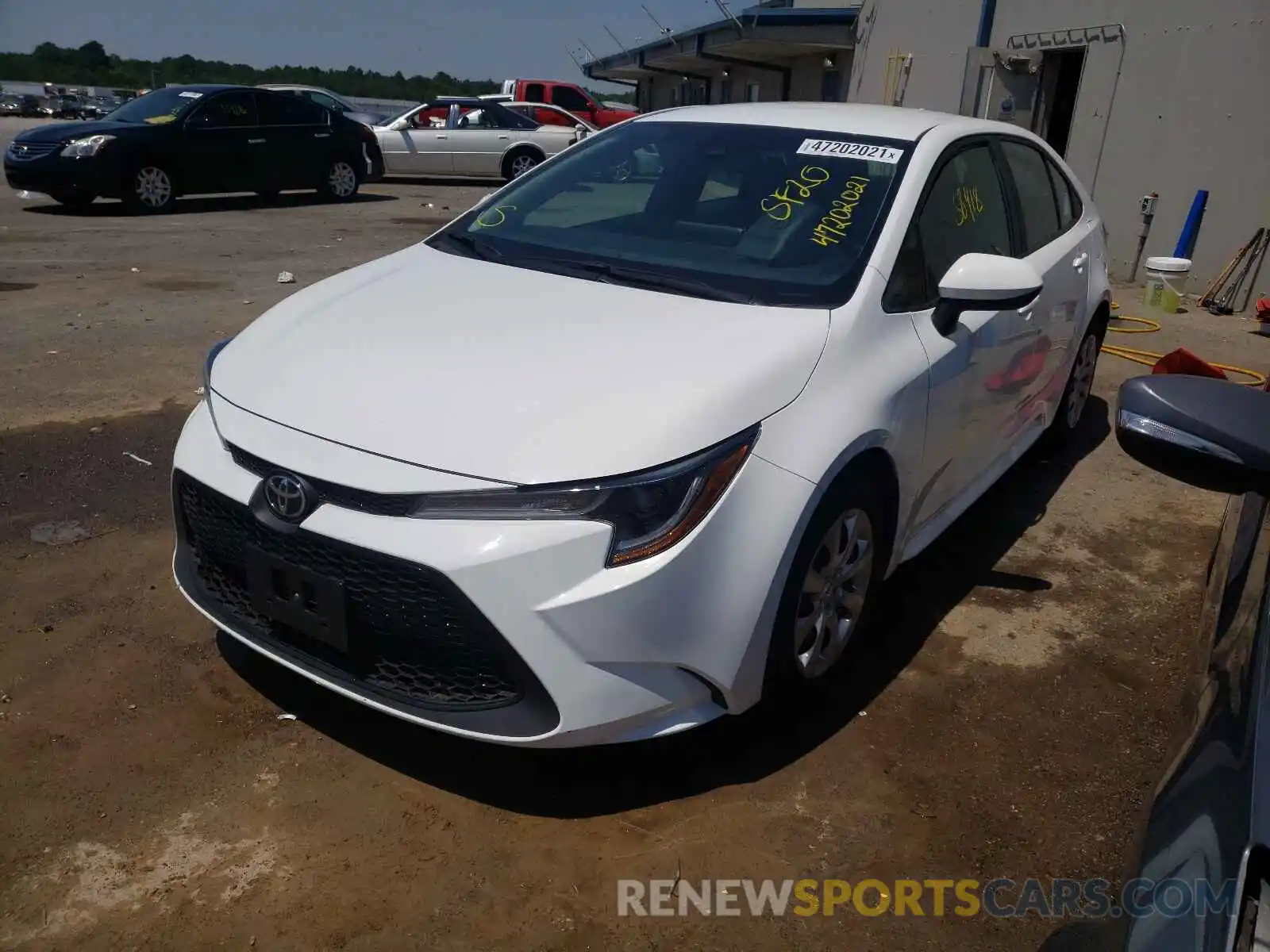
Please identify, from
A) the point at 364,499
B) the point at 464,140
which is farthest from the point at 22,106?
the point at 364,499

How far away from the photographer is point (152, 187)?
12.1 m

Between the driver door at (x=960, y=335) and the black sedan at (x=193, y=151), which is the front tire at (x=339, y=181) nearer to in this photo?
the black sedan at (x=193, y=151)

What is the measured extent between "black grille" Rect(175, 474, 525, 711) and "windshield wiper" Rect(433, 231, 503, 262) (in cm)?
126

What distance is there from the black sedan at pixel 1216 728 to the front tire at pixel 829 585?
0.88m

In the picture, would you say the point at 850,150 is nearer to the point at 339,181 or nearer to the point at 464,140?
the point at 339,181

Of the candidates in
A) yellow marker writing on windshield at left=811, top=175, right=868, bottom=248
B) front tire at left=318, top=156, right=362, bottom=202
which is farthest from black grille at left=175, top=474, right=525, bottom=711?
front tire at left=318, top=156, right=362, bottom=202

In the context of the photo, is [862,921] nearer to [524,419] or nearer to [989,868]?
[989,868]

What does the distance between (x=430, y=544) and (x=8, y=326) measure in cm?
571

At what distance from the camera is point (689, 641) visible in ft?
7.44

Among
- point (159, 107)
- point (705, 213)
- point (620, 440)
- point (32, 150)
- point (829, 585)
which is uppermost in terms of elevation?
point (705, 213)

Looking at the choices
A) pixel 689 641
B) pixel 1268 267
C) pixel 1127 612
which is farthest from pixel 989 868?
pixel 1268 267

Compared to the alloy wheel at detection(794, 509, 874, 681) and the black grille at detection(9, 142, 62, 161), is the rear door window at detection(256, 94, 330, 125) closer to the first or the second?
the black grille at detection(9, 142, 62, 161)

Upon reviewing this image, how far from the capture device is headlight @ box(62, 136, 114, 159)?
445 inches

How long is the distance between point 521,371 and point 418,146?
51.7ft
